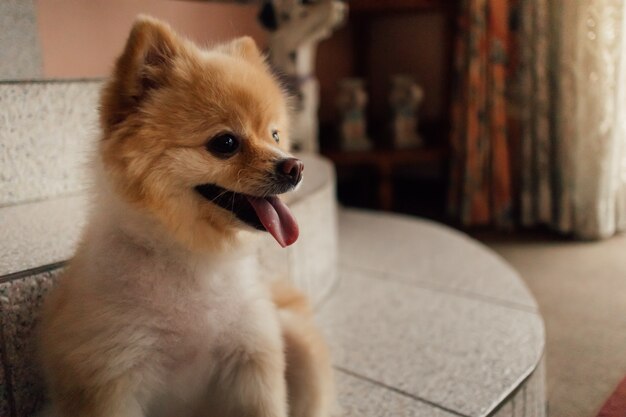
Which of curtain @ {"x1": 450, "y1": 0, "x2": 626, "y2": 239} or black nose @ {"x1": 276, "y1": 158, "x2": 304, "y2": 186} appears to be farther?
curtain @ {"x1": 450, "y1": 0, "x2": 626, "y2": 239}

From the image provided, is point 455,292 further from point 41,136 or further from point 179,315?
point 41,136

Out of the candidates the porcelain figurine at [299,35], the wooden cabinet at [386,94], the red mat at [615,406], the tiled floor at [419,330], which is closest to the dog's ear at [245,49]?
the tiled floor at [419,330]

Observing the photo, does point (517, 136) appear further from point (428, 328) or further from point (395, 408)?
point (395, 408)

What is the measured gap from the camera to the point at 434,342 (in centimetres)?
140

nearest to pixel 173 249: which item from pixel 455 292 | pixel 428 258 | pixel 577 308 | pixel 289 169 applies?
pixel 289 169

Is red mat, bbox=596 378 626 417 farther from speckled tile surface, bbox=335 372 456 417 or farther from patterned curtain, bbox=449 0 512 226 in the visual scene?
patterned curtain, bbox=449 0 512 226

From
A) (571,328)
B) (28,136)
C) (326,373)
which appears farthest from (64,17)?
(571,328)

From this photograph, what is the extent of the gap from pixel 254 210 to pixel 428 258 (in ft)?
4.11

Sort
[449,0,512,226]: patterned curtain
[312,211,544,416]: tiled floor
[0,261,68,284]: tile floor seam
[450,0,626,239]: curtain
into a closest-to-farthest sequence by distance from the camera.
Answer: [0,261,68,284]: tile floor seam → [312,211,544,416]: tiled floor → [450,0,626,239]: curtain → [449,0,512,226]: patterned curtain

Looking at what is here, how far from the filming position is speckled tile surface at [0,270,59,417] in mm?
958

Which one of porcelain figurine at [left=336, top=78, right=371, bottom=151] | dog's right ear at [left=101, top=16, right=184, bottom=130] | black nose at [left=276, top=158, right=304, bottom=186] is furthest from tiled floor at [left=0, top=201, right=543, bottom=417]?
porcelain figurine at [left=336, top=78, right=371, bottom=151]

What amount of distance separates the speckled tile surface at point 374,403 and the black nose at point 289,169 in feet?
1.81

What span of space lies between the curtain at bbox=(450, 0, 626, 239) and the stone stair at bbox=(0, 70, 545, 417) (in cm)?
78

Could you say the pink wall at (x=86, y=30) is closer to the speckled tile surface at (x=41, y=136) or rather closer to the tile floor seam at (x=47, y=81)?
the tile floor seam at (x=47, y=81)
